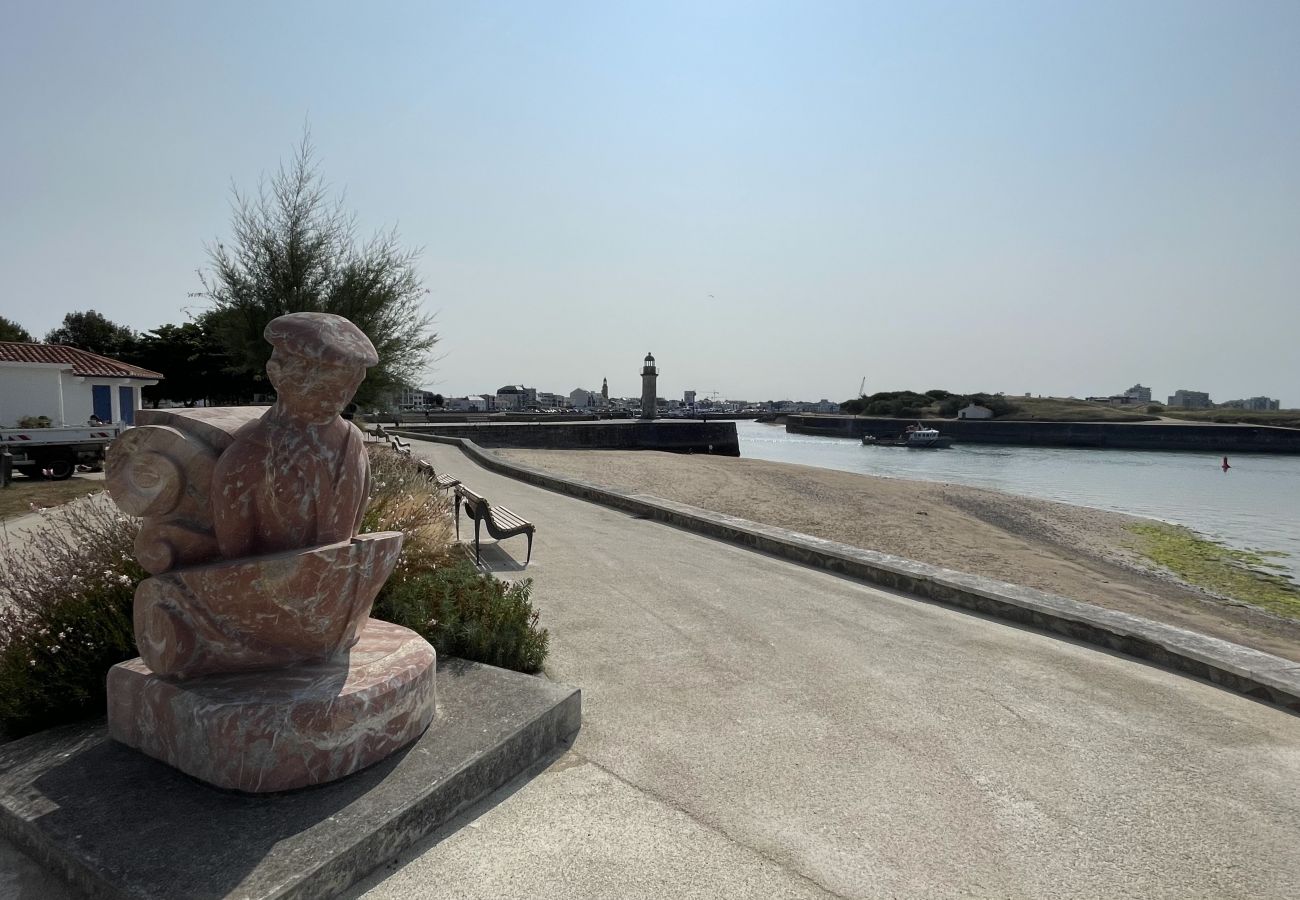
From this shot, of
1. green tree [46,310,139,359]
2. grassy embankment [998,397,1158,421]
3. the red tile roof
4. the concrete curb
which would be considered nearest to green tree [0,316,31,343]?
green tree [46,310,139,359]

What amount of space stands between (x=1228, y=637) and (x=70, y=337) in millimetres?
57572

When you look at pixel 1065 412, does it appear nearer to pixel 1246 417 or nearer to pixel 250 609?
pixel 1246 417

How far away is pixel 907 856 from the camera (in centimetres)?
234

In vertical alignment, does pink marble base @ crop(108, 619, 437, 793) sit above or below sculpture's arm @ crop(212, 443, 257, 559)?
below

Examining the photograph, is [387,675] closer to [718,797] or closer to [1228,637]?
[718,797]

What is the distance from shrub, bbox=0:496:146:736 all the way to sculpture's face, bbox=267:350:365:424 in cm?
150

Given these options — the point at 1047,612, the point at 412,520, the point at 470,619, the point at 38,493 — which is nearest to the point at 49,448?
the point at 38,493

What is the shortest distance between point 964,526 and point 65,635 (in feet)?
49.4

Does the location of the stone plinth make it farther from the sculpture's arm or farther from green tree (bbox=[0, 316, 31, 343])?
green tree (bbox=[0, 316, 31, 343])

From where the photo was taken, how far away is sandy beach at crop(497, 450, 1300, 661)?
9.23m

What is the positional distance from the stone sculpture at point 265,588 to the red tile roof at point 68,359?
2466 centimetres

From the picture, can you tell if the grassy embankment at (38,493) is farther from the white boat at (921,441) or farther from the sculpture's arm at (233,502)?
the white boat at (921,441)

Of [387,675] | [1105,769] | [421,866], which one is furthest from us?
[1105,769]

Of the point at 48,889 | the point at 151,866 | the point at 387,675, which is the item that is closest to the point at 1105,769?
the point at 387,675
